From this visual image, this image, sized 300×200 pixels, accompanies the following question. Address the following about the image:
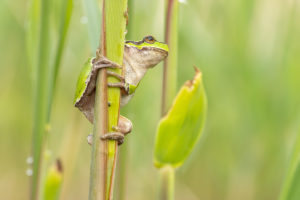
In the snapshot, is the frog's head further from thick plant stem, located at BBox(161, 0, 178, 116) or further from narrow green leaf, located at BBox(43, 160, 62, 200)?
narrow green leaf, located at BBox(43, 160, 62, 200)

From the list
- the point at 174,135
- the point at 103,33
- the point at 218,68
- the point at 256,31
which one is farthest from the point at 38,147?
the point at 256,31

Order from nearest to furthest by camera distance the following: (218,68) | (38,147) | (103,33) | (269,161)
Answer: (103,33) → (38,147) → (218,68) → (269,161)

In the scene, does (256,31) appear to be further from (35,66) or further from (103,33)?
(103,33)

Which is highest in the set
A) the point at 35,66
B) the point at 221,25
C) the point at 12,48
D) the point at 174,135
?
the point at 221,25

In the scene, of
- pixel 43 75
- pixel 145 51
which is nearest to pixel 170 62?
pixel 145 51

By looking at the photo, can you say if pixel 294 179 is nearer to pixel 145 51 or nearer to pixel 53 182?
pixel 145 51
